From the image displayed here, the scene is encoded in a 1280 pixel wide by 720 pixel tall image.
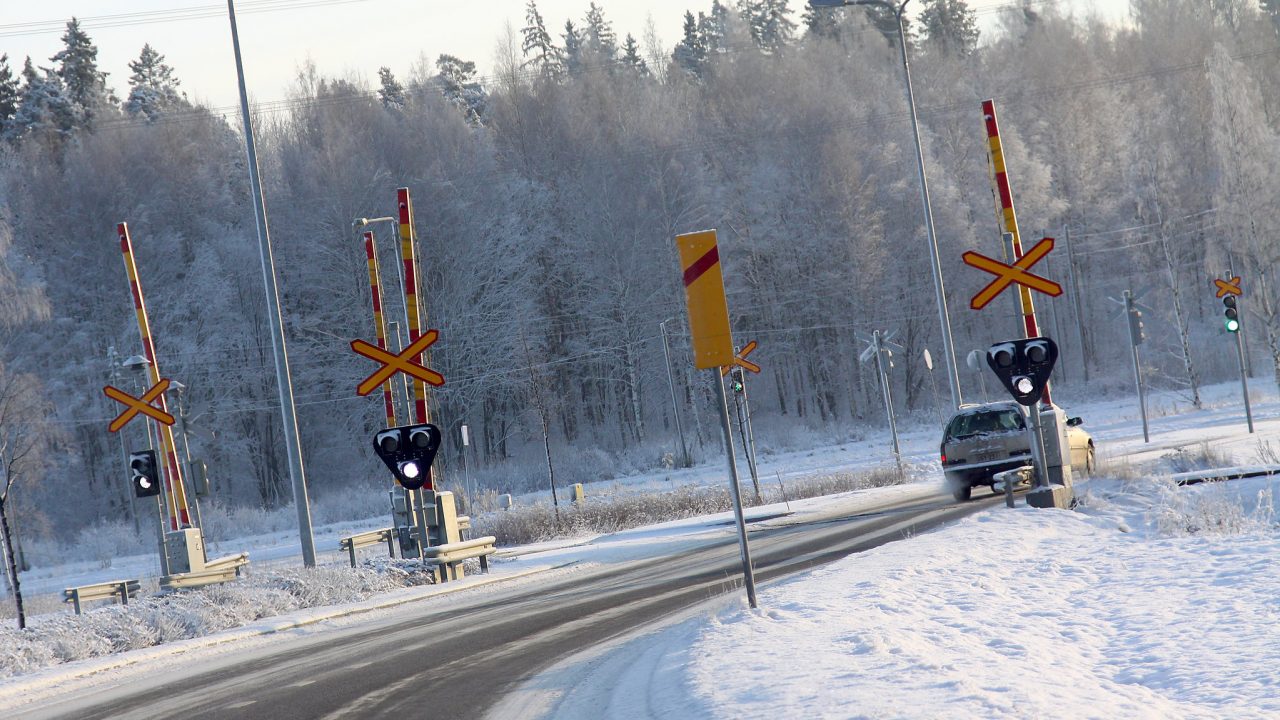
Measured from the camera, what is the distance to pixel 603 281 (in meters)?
61.2

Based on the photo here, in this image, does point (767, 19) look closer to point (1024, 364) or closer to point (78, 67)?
point (78, 67)

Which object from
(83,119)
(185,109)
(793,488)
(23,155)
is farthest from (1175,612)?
(83,119)

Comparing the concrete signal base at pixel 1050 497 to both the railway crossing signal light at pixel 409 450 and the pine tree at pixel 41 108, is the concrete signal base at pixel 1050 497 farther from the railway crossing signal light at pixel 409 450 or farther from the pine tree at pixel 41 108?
the pine tree at pixel 41 108

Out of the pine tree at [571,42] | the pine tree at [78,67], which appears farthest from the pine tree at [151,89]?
the pine tree at [571,42]

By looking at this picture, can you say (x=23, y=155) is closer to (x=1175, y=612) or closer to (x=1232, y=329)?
(x=1232, y=329)

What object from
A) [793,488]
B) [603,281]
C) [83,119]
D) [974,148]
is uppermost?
[83,119]

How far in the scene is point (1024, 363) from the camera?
13.4m

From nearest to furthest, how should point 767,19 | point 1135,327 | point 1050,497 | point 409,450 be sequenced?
point 409,450
point 1050,497
point 1135,327
point 767,19

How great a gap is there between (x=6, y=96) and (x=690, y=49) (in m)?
50.6

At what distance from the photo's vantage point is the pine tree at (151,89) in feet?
258

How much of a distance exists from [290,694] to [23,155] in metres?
62.8

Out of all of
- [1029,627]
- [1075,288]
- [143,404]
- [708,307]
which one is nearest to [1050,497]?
[1029,627]

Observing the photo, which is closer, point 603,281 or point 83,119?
point 603,281

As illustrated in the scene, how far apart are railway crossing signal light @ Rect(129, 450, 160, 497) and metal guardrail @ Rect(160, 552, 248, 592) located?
1628 millimetres
